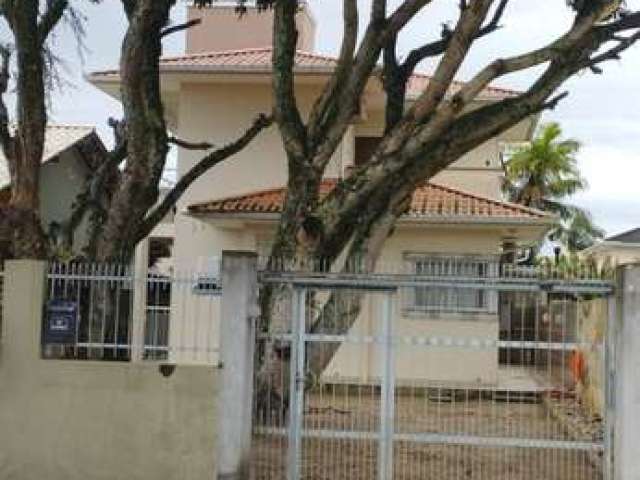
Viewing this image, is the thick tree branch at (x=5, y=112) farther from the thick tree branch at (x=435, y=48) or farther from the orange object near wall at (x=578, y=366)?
the orange object near wall at (x=578, y=366)

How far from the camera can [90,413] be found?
9.78m

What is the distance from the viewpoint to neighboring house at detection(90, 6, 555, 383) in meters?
19.2

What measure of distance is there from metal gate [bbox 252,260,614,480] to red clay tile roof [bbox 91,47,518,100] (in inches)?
242

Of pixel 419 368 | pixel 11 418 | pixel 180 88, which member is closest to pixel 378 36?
pixel 11 418

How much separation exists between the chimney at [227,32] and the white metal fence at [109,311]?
555 inches

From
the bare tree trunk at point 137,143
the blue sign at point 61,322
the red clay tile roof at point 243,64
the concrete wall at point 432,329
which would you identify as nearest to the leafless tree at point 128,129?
the bare tree trunk at point 137,143

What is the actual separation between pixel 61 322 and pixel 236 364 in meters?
1.68

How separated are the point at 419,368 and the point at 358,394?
5.61m

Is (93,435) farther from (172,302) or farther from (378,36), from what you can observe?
(378,36)

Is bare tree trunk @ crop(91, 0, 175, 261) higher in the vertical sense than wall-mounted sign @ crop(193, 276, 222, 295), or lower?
higher

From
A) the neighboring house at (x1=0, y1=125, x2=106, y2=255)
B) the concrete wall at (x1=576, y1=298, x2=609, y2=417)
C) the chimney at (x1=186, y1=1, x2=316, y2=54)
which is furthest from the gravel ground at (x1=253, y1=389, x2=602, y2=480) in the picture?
the neighboring house at (x1=0, y1=125, x2=106, y2=255)

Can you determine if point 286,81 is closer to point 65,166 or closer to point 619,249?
point 65,166

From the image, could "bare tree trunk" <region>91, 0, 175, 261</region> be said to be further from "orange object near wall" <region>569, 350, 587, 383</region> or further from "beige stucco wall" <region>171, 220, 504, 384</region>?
"orange object near wall" <region>569, 350, 587, 383</region>

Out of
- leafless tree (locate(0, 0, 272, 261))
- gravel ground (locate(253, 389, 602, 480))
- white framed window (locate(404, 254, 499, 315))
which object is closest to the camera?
gravel ground (locate(253, 389, 602, 480))
